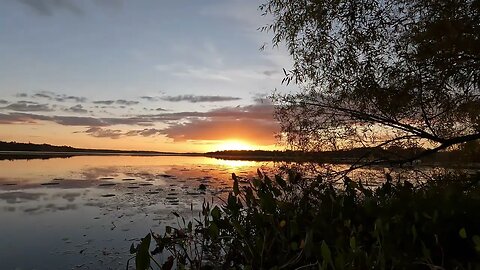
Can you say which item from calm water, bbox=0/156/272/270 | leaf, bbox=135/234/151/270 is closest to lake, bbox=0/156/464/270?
calm water, bbox=0/156/272/270

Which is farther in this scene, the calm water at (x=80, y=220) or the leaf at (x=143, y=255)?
the calm water at (x=80, y=220)

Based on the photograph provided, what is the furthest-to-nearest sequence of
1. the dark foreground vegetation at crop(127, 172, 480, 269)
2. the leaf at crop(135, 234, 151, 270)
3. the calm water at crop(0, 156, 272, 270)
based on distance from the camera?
the calm water at crop(0, 156, 272, 270)
the dark foreground vegetation at crop(127, 172, 480, 269)
the leaf at crop(135, 234, 151, 270)

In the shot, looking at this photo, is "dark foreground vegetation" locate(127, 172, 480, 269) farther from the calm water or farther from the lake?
the calm water

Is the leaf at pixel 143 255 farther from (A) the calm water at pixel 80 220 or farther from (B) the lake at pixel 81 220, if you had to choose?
(A) the calm water at pixel 80 220

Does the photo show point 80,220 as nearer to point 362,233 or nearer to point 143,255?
point 362,233

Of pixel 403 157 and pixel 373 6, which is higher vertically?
pixel 373 6

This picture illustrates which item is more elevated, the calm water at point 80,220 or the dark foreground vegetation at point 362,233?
the dark foreground vegetation at point 362,233

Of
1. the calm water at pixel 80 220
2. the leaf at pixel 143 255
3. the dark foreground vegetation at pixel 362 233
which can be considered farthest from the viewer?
the calm water at pixel 80 220

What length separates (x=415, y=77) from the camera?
6066 millimetres

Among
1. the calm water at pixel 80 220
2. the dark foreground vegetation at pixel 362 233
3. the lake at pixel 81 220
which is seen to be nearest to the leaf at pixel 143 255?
the dark foreground vegetation at pixel 362 233

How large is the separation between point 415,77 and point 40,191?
12760 millimetres

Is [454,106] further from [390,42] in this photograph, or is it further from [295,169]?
[295,169]

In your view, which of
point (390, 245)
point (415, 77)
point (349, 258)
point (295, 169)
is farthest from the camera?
point (295, 169)

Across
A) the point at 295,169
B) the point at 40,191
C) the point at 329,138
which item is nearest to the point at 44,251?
the point at 295,169
